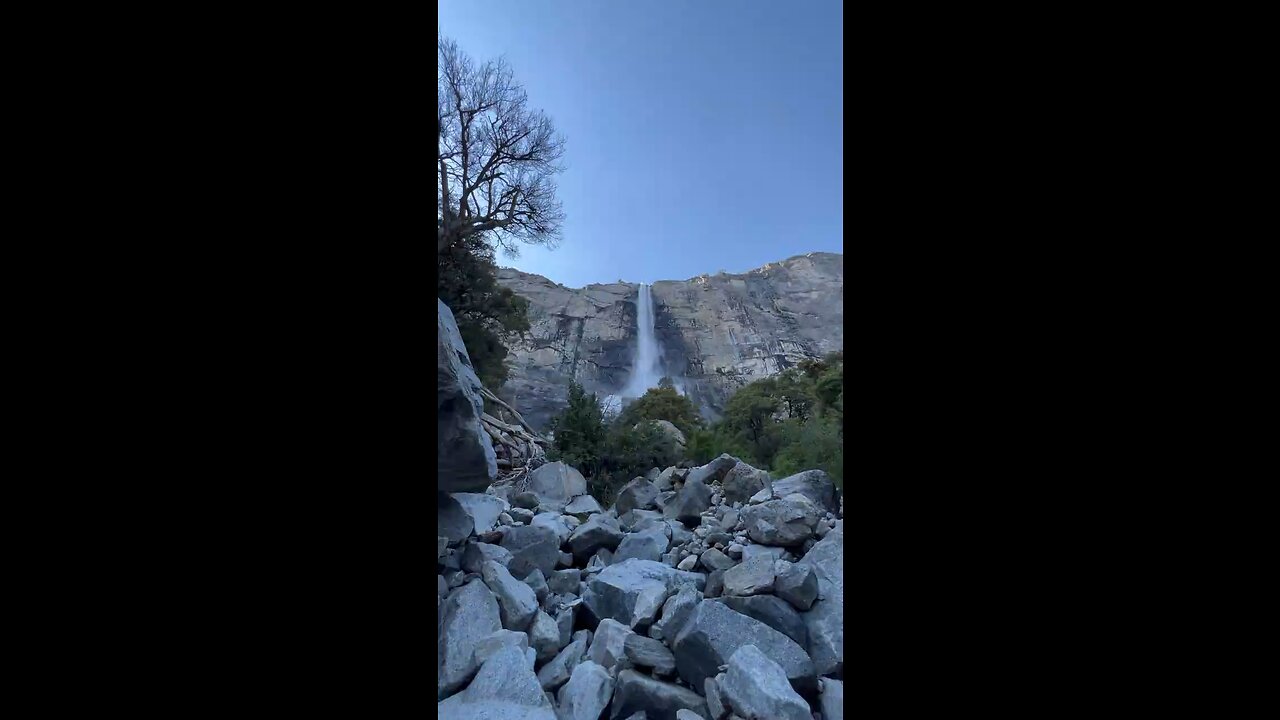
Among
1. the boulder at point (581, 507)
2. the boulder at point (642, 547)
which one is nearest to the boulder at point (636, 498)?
the boulder at point (581, 507)

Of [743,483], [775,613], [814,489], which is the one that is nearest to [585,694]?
[775,613]

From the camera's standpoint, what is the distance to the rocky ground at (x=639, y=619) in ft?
6.93

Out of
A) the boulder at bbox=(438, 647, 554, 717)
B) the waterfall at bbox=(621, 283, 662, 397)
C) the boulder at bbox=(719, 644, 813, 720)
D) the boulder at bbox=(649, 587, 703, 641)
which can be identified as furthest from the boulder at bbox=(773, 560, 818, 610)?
the waterfall at bbox=(621, 283, 662, 397)

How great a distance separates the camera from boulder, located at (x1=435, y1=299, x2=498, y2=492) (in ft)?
9.36

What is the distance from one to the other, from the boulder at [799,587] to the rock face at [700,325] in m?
16.4

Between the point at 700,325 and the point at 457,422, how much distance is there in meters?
21.1

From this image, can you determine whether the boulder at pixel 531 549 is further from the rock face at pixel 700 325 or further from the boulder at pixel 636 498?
the rock face at pixel 700 325

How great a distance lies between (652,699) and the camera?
2.20 meters

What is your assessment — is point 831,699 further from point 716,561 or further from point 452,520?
point 452,520
